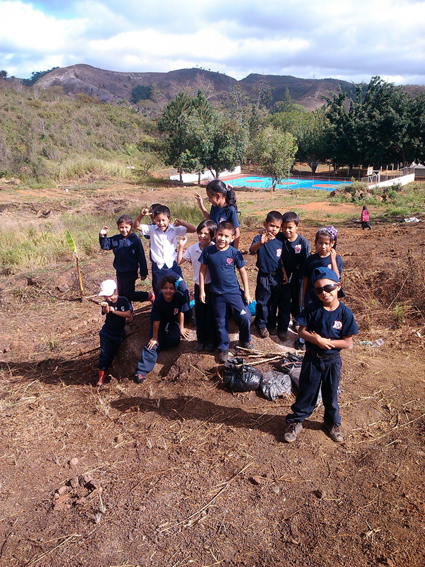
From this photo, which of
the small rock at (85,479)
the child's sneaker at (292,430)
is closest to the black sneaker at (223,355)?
the child's sneaker at (292,430)

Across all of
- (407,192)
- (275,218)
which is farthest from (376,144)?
(275,218)

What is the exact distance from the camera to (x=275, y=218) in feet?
13.7

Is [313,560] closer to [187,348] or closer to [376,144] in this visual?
[187,348]

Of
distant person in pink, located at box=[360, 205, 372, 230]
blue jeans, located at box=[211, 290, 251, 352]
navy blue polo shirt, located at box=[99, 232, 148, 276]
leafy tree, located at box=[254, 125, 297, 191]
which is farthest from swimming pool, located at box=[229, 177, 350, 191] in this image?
blue jeans, located at box=[211, 290, 251, 352]

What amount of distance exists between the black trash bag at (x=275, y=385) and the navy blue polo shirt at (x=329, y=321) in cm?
92

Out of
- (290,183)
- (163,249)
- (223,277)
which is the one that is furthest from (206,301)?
(290,183)

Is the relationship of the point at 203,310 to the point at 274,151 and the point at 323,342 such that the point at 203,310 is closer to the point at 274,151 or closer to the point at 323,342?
the point at 323,342

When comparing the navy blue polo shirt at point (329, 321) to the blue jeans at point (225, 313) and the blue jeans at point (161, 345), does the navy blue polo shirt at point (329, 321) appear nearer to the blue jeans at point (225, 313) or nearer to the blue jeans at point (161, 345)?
the blue jeans at point (225, 313)

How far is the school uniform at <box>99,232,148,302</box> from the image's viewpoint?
198 inches

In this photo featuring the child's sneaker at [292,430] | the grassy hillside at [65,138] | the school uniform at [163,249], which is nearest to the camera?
the child's sneaker at [292,430]

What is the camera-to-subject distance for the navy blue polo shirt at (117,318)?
14.6ft

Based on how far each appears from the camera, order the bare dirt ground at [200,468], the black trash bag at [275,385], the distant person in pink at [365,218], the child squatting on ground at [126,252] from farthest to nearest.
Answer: the distant person in pink at [365,218], the child squatting on ground at [126,252], the black trash bag at [275,385], the bare dirt ground at [200,468]

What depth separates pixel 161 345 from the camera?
4.57 m

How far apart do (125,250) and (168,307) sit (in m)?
1.04
